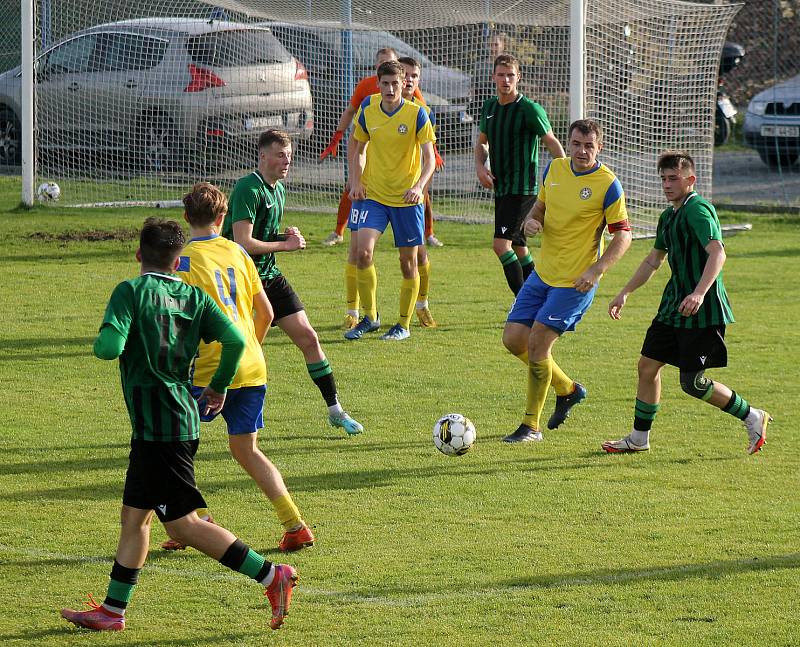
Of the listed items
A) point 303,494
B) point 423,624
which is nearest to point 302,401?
point 303,494

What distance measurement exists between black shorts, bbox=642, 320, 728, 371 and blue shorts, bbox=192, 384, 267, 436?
2.52m

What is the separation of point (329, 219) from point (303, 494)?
1013cm

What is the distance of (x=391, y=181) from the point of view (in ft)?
33.2

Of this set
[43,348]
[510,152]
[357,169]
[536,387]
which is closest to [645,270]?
[536,387]

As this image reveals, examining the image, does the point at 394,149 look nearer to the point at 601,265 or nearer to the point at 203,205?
the point at 601,265

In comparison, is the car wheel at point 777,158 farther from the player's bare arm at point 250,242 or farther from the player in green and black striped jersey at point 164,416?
the player in green and black striped jersey at point 164,416

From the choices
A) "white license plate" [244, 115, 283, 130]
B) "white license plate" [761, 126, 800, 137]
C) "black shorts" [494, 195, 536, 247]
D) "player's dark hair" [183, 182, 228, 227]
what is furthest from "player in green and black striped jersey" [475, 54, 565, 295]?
"white license plate" [761, 126, 800, 137]

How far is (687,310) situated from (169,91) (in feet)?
37.2

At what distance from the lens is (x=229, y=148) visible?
16.5 m

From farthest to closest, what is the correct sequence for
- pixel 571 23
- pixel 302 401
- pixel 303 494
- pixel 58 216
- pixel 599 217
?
pixel 58 216 → pixel 571 23 → pixel 302 401 → pixel 599 217 → pixel 303 494

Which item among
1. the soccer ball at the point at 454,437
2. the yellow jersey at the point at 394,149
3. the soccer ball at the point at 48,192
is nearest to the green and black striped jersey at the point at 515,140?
the yellow jersey at the point at 394,149

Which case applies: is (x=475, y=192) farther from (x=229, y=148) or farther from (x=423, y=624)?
(x=423, y=624)

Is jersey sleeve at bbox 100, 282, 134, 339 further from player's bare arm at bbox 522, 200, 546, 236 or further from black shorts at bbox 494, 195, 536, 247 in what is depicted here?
black shorts at bbox 494, 195, 536, 247

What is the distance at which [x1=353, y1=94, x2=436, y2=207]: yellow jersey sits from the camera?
33.2 feet
